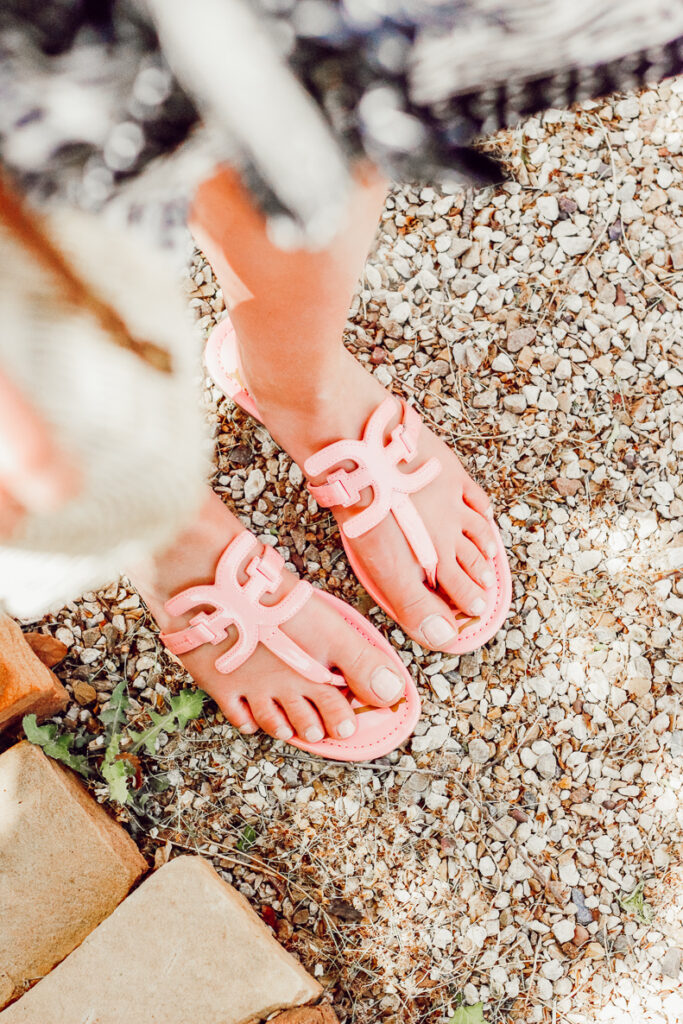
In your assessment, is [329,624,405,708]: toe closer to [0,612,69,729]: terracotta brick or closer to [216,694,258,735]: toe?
[216,694,258,735]: toe

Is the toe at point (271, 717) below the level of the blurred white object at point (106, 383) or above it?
below

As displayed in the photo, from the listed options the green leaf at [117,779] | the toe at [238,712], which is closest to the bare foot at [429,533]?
the toe at [238,712]

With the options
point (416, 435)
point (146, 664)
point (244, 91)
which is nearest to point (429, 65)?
point (244, 91)

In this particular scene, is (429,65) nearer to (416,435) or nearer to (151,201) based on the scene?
(151,201)

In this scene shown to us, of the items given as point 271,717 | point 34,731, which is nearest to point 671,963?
point 271,717

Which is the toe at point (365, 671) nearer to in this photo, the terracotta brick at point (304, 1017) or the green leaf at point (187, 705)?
the green leaf at point (187, 705)

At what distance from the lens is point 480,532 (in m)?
1.43

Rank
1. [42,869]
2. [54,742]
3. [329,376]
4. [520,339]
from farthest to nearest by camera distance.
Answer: [520,339] → [54,742] → [42,869] → [329,376]

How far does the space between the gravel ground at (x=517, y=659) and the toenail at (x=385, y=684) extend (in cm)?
9

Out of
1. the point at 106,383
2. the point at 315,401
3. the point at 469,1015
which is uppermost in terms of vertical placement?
the point at 106,383

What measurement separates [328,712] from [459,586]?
0.35 meters

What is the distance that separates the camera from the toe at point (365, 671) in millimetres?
1386

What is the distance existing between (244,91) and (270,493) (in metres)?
1.09

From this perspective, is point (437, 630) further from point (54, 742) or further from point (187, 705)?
point (54, 742)
